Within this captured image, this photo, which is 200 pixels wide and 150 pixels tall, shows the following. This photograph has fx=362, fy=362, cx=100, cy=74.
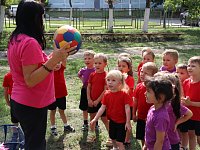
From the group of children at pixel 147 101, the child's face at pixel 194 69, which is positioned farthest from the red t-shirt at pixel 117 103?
the child's face at pixel 194 69

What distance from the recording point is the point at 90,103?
5031 millimetres

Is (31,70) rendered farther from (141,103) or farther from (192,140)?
(192,140)

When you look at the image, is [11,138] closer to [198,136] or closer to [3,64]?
[198,136]

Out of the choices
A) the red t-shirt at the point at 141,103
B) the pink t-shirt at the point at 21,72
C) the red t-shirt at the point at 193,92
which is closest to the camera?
the pink t-shirt at the point at 21,72

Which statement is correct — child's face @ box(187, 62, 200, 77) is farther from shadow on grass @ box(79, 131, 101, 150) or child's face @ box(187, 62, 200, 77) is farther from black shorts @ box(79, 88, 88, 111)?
black shorts @ box(79, 88, 88, 111)

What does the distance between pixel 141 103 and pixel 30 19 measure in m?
1.84

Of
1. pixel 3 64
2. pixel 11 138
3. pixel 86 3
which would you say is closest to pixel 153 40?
pixel 3 64

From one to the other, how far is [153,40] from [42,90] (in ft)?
44.5

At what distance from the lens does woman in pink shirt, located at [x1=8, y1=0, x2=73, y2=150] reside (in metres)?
2.80

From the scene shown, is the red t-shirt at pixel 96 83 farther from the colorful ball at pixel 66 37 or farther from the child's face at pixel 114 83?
the colorful ball at pixel 66 37

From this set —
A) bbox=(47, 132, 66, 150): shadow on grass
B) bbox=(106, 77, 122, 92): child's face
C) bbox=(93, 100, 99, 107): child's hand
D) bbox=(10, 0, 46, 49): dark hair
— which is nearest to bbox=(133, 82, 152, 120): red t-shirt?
bbox=(106, 77, 122, 92): child's face

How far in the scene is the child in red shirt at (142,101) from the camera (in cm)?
412

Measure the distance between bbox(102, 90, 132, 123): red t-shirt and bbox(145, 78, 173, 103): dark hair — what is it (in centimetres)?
104

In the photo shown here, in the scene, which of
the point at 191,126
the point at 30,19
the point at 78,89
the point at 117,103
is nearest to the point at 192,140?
the point at 191,126
